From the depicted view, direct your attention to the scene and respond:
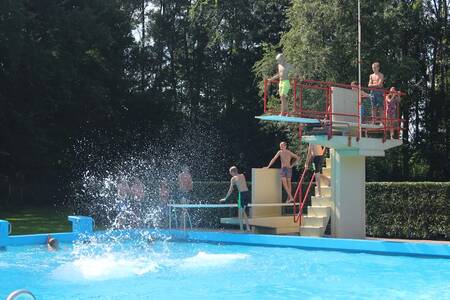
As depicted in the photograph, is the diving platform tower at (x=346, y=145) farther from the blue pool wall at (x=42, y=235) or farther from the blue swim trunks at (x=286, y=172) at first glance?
the blue pool wall at (x=42, y=235)

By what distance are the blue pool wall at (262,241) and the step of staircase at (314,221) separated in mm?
1320

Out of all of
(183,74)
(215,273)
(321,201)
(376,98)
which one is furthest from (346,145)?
(183,74)

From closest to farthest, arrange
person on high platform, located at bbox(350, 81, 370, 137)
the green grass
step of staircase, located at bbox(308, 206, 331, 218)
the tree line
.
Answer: person on high platform, located at bbox(350, 81, 370, 137)
step of staircase, located at bbox(308, 206, 331, 218)
the green grass
the tree line

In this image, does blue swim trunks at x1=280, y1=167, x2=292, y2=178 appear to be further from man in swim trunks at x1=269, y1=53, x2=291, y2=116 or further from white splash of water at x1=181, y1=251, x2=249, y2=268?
white splash of water at x1=181, y1=251, x2=249, y2=268

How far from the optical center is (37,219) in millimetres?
24562

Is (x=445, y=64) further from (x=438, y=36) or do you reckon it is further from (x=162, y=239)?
(x=162, y=239)

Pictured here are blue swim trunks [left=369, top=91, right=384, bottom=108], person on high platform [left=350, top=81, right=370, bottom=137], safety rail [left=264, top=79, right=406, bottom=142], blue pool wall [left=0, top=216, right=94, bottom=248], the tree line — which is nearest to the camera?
safety rail [left=264, top=79, right=406, bottom=142]

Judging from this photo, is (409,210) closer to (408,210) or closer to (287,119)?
(408,210)

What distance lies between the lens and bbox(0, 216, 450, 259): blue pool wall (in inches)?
568

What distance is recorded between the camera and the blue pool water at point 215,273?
10.6m

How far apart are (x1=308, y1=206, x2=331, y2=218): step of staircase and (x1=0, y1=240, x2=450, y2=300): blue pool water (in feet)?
5.62

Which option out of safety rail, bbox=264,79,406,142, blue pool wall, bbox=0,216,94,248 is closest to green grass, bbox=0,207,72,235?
blue pool wall, bbox=0,216,94,248

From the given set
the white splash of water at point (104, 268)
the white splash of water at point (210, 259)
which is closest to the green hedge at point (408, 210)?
the white splash of water at point (210, 259)

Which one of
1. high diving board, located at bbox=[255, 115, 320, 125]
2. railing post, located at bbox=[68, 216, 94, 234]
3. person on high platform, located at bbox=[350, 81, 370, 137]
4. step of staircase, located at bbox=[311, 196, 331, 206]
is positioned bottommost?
railing post, located at bbox=[68, 216, 94, 234]
